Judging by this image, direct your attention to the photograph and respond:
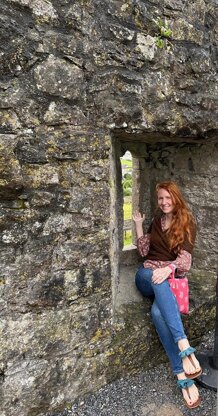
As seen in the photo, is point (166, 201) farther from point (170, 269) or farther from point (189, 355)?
point (189, 355)

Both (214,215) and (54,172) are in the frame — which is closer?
(54,172)

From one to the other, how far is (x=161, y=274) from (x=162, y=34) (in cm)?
178

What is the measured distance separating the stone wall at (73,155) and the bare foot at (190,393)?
394 mm

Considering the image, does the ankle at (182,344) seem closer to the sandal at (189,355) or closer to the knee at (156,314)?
the sandal at (189,355)

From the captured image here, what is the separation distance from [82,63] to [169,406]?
8.16ft

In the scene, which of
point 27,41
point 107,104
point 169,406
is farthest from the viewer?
point 169,406

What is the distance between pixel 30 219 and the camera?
2.40 m

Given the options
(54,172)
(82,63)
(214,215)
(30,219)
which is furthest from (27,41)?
(214,215)

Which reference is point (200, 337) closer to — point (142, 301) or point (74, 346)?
point (142, 301)

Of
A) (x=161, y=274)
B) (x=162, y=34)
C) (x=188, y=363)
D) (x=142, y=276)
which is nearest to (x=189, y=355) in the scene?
(x=188, y=363)

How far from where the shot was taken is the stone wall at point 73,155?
2297mm

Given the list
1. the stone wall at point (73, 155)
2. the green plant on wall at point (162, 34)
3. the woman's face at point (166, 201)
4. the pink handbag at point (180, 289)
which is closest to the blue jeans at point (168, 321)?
the pink handbag at point (180, 289)

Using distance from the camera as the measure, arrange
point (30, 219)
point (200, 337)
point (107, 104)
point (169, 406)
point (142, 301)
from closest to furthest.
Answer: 1. point (30, 219)
2. point (107, 104)
3. point (169, 406)
4. point (142, 301)
5. point (200, 337)

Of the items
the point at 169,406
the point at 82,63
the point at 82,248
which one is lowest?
the point at 169,406
